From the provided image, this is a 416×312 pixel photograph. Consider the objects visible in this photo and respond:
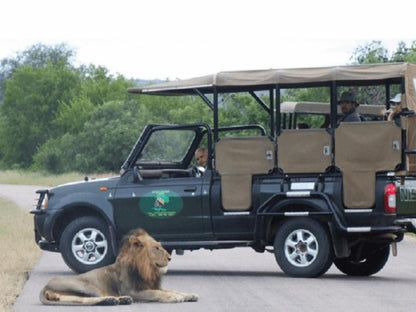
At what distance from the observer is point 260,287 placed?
583 inches

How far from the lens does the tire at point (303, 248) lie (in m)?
15.9

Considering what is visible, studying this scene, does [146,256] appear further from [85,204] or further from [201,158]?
[201,158]

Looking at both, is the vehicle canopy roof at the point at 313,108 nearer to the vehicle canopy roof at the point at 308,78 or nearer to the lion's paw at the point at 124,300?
the vehicle canopy roof at the point at 308,78

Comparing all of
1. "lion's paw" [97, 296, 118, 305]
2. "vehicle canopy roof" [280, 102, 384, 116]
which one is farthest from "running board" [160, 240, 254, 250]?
"lion's paw" [97, 296, 118, 305]

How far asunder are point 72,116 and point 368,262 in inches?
3748

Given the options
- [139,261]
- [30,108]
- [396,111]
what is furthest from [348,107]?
[30,108]

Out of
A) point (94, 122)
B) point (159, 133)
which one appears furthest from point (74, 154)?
point (159, 133)

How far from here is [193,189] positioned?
658 inches

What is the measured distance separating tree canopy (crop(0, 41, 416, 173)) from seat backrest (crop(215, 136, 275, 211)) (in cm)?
3668

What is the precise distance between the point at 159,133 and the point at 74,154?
219 feet

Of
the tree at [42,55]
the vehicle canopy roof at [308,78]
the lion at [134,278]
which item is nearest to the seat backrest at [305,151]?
the vehicle canopy roof at [308,78]

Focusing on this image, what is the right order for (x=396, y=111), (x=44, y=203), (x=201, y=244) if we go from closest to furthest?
(x=396, y=111) → (x=201, y=244) → (x=44, y=203)

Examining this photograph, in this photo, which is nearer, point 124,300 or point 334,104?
point 124,300

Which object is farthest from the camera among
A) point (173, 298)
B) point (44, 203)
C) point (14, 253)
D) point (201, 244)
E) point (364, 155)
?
point (14, 253)
